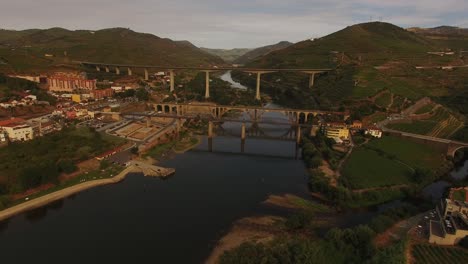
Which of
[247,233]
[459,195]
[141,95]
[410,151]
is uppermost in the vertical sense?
[141,95]

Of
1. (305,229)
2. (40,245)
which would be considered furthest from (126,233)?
(305,229)

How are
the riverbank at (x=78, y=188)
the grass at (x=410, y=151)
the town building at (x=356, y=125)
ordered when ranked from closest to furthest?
the riverbank at (x=78, y=188), the grass at (x=410, y=151), the town building at (x=356, y=125)

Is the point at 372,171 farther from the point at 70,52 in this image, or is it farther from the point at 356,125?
the point at 70,52

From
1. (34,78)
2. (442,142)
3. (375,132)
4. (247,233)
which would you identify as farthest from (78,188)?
(34,78)

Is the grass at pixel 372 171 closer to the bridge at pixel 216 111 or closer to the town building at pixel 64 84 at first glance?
the bridge at pixel 216 111

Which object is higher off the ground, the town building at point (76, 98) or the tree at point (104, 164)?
the town building at point (76, 98)

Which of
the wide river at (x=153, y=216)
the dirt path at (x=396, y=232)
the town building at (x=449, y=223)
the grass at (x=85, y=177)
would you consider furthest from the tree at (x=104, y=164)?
the town building at (x=449, y=223)
